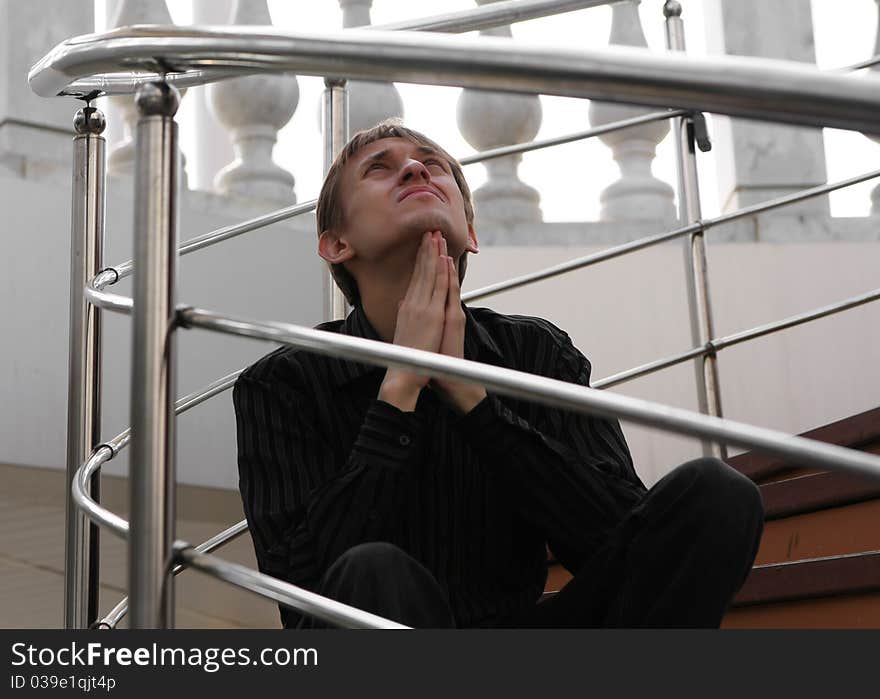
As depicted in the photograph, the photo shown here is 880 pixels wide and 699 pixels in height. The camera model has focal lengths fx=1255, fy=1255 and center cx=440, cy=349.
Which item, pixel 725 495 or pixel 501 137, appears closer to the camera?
pixel 725 495

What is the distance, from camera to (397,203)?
117 centimetres

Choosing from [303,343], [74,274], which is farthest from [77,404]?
[303,343]

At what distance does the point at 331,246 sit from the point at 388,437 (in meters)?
0.34

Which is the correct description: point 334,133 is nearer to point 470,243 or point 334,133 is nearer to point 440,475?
point 470,243

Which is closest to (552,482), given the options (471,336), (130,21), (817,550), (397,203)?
(471,336)

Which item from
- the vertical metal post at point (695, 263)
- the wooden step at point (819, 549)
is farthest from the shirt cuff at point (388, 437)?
the vertical metal post at point (695, 263)

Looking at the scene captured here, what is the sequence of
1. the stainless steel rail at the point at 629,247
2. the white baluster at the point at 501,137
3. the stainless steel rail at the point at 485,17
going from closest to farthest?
the stainless steel rail at the point at 629,247
the stainless steel rail at the point at 485,17
the white baluster at the point at 501,137

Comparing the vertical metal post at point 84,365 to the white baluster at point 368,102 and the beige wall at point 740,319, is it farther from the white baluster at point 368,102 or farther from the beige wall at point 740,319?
the beige wall at point 740,319

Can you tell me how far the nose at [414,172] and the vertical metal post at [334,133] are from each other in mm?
402

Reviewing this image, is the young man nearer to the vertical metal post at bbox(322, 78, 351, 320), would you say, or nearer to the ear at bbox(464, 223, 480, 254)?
the ear at bbox(464, 223, 480, 254)

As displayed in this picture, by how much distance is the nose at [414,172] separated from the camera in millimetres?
1174

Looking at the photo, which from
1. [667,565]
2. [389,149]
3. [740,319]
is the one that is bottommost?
[667,565]

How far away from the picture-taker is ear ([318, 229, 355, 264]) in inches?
48.4
